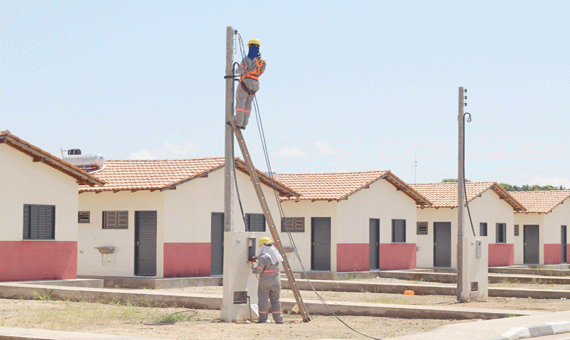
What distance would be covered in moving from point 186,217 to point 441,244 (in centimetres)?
1603

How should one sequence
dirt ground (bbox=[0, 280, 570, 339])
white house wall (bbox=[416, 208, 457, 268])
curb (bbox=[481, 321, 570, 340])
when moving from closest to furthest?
curb (bbox=[481, 321, 570, 340]) < dirt ground (bbox=[0, 280, 570, 339]) < white house wall (bbox=[416, 208, 457, 268])

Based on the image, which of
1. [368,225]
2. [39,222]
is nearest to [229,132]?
[39,222]

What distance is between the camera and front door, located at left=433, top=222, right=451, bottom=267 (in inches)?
1481

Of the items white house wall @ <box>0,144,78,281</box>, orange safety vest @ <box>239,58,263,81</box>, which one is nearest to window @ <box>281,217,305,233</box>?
white house wall @ <box>0,144,78,281</box>

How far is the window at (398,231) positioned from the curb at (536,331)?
62.2ft

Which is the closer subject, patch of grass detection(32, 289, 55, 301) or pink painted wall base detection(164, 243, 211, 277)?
patch of grass detection(32, 289, 55, 301)

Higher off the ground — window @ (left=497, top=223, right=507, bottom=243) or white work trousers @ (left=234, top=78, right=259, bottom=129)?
white work trousers @ (left=234, top=78, right=259, bottom=129)

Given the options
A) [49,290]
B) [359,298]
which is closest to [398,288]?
[359,298]

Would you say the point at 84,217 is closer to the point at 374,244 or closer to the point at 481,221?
the point at 374,244

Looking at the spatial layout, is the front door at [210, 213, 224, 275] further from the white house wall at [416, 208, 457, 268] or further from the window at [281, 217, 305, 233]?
the white house wall at [416, 208, 457, 268]

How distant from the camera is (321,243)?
31000 millimetres

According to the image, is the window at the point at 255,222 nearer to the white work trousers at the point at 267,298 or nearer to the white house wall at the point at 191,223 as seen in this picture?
the white house wall at the point at 191,223

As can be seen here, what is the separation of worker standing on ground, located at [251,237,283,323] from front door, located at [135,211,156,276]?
10365 millimetres

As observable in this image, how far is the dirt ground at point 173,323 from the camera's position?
44.5ft
